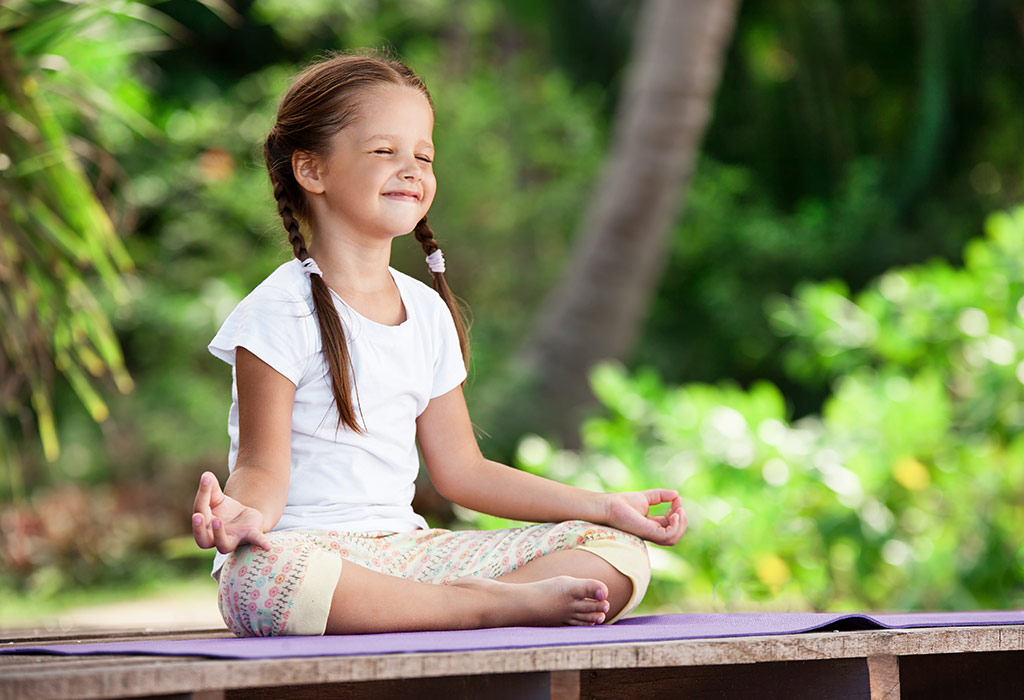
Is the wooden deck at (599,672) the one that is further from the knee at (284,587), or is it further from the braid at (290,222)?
the braid at (290,222)

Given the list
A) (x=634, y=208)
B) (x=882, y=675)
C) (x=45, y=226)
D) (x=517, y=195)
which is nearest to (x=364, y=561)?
(x=882, y=675)

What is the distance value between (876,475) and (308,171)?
7.66 ft

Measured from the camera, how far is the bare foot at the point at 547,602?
165cm

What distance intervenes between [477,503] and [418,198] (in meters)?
0.52

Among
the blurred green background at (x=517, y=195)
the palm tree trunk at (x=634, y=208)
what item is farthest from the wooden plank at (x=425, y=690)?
the palm tree trunk at (x=634, y=208)

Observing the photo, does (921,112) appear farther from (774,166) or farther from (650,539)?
(650,539)

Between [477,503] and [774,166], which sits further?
[774,166]

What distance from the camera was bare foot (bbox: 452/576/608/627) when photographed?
165 cm

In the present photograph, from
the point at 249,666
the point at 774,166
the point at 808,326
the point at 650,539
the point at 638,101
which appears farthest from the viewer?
the point at 774,166

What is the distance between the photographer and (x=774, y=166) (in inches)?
422

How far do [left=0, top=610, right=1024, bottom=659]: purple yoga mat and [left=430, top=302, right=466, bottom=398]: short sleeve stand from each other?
49cm

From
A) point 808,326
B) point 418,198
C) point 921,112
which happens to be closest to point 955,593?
point 808,326

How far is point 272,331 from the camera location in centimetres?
175

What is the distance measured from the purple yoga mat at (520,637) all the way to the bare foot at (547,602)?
0.03 meters
